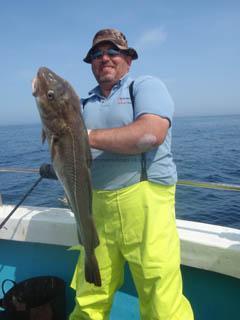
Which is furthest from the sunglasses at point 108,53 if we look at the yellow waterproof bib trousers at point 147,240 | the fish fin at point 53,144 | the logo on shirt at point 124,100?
the yellow waterproof bib trousers at point 147,240

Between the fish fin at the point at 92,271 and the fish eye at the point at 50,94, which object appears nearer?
the fish eye at the point at 50,94

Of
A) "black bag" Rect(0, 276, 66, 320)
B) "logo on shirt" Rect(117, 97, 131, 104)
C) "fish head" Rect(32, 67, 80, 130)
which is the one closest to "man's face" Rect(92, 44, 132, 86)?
"logo on shirt" Rect(117, 97, 131, 104)

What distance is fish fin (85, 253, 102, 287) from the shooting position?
2.91 metres

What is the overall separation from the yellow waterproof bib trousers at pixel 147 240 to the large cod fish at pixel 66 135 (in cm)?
39

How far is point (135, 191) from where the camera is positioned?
2914 millimetres

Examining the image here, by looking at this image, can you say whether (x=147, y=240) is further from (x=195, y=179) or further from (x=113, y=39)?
(x=195, y=179)

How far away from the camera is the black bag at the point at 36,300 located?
12.7ft

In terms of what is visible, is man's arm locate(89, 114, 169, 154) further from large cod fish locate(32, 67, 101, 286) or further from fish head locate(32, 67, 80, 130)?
fish head locate(32, 67, 80, 130)

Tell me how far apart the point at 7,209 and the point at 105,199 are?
7.73 ft

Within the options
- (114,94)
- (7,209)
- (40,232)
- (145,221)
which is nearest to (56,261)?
(40,232)

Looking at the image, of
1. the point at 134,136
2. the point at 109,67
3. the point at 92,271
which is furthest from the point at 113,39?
the point at 92,271

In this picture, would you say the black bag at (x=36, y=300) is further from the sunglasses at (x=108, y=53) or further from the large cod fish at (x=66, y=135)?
the sunglasses at (x=108, y=53)

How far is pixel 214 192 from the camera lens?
15.7 metres

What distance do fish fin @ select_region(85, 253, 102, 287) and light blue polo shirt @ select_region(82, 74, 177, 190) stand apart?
0.59 meters
